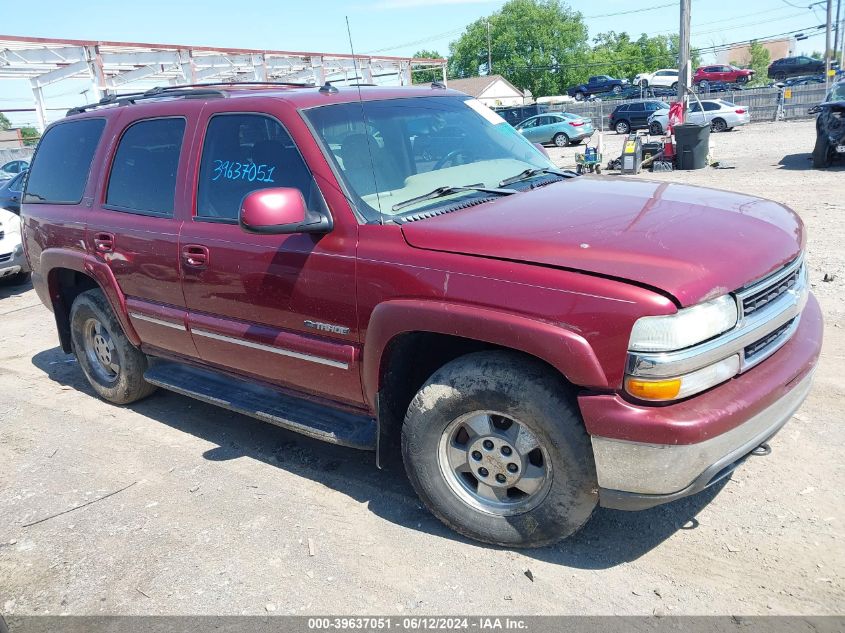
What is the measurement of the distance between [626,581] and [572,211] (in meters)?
1.59

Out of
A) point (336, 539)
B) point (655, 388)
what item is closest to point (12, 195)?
point (336, 539)

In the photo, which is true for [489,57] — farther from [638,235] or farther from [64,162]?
[638,235]

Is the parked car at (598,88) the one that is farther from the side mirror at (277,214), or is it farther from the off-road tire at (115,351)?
the side mirror at (277,214)

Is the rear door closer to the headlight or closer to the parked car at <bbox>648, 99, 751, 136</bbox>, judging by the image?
the headlight

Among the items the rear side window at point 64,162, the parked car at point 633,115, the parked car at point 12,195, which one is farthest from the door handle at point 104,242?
the parked car at point 633,115

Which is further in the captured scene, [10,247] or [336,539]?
[10,247]

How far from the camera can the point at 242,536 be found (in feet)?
11.2

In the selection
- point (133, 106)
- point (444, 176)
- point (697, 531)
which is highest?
point (133, 106)

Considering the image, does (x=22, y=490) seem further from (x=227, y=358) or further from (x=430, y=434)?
(x=430, y=434)

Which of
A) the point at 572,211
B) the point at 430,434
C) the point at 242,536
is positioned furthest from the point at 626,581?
the point at 242,536

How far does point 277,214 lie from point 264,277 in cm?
55

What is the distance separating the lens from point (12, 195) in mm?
11906

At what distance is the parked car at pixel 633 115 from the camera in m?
32.2

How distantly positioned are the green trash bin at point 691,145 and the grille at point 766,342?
14.2 m
